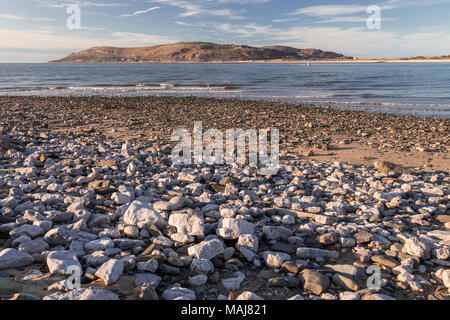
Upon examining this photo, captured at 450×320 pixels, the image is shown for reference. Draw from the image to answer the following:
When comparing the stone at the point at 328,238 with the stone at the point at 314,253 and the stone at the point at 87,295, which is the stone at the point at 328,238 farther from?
the stone at the point at 87,295

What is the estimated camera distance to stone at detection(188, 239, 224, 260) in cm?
349

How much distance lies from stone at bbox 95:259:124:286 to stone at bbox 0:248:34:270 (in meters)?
0.83

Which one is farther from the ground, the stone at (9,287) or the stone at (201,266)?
the stone at (9,287)

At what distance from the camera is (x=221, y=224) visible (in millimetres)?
4082

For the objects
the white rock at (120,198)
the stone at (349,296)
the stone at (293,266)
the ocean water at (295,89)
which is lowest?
the stone at (349,296)

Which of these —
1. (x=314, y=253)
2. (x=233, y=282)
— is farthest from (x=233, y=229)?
(x=314, y=253)

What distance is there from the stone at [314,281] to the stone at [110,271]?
5.65ft

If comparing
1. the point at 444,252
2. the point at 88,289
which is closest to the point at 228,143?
the point at 444,252

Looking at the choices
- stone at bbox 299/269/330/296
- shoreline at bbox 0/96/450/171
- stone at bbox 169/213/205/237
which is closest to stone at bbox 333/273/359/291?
stone at bbox 299/269/330/296

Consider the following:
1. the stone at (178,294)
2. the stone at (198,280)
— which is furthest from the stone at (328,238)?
the stone at (178,294)

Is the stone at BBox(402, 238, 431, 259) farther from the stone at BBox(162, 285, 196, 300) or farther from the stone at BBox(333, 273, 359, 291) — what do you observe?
the stone at BBox(162, 285, 196, 300)

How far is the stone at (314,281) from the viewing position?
10.0 feet

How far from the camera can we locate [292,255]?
377cm
